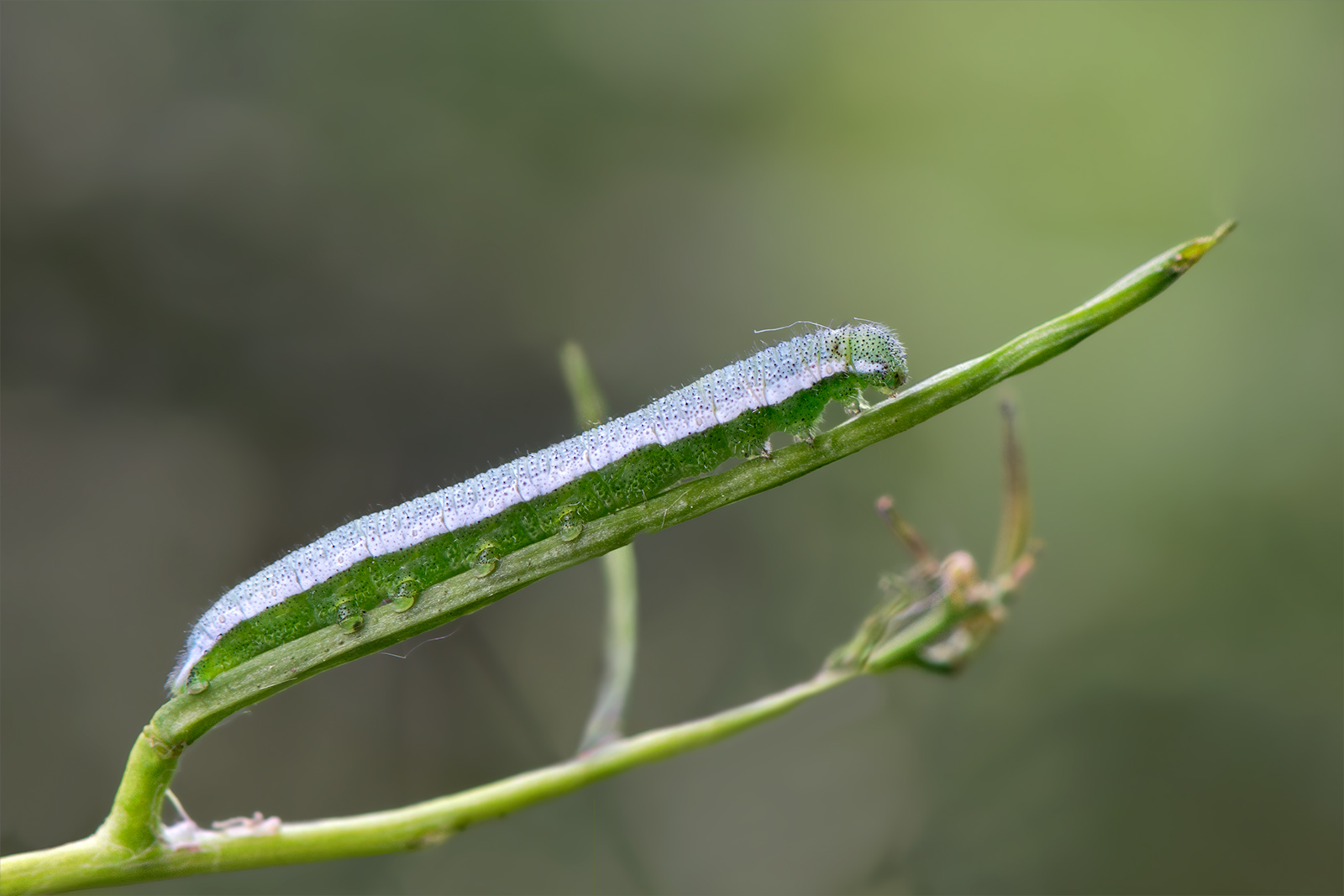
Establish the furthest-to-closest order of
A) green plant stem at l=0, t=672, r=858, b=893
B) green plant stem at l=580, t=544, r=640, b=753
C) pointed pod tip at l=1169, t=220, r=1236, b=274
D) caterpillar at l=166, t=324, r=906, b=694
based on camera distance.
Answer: caterpillar at l=166, t=324, r=906, b=694, green plant stem at l=580, t=544, r=640, b=753, green plant stem at l=0, t=672, r=858, b=893, pointed pod tip at l=1169, t=220, r=1236, b=274

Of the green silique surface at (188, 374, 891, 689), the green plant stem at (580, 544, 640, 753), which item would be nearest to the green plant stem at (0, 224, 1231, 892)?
the green plant stem at (580, 544, 640, 753)

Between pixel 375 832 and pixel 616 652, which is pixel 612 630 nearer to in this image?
pixel 616 652

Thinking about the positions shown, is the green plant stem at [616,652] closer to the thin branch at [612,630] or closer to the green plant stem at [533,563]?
the thin branch at [612,630]

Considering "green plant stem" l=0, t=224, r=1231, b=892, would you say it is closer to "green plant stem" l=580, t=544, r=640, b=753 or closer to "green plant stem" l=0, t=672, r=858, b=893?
"green plant stem" l=0, t=672, r=858, b=893

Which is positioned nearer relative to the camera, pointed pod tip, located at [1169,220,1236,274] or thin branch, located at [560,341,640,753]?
pointed pod tip, located at [1169,220,1236,274]

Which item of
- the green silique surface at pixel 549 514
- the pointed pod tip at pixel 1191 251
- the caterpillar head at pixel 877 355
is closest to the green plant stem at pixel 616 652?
the green silique surface at pixel 549 514
